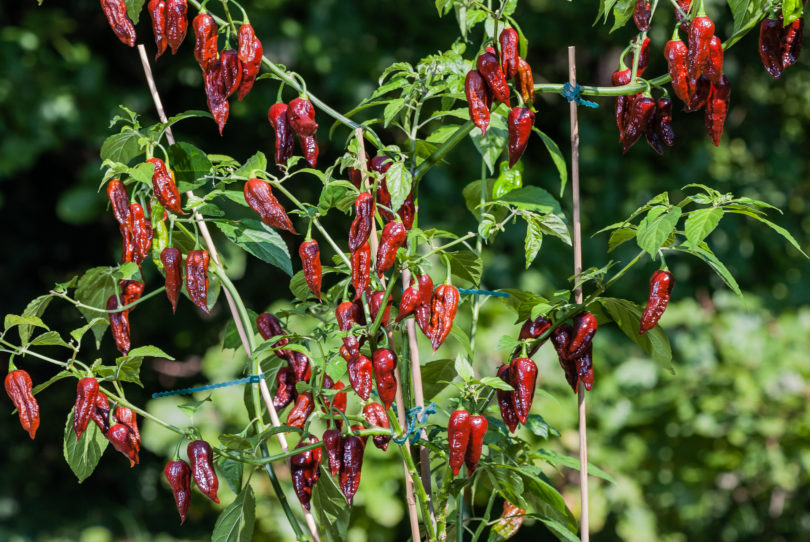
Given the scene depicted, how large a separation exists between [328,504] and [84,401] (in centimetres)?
23

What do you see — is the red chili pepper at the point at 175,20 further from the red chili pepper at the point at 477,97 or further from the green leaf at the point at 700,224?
the green leaf at the point at 700,224

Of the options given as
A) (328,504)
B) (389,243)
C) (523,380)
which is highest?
(389,243)

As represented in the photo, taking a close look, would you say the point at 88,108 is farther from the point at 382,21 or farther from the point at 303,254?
the point at 303,254

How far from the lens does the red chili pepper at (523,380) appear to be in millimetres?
607

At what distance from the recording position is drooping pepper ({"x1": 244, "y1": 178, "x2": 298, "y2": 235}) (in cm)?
60

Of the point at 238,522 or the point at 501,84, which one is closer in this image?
the point at 501,84

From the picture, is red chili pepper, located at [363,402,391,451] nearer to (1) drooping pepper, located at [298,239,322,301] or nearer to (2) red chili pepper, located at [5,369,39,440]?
(1) drooping pepper, located at [298,239,322,301]

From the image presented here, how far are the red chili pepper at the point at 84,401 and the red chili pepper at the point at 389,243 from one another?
22cm

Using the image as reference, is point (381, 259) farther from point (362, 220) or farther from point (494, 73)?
point (494, 73)

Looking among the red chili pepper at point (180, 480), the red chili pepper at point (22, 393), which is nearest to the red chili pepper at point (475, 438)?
the red chili pepper at point (180, 480)

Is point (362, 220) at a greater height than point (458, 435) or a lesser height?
greater

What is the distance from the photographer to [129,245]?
0.63 m

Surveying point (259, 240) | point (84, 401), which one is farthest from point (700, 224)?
point (84, 401)

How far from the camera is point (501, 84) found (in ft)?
1.89
